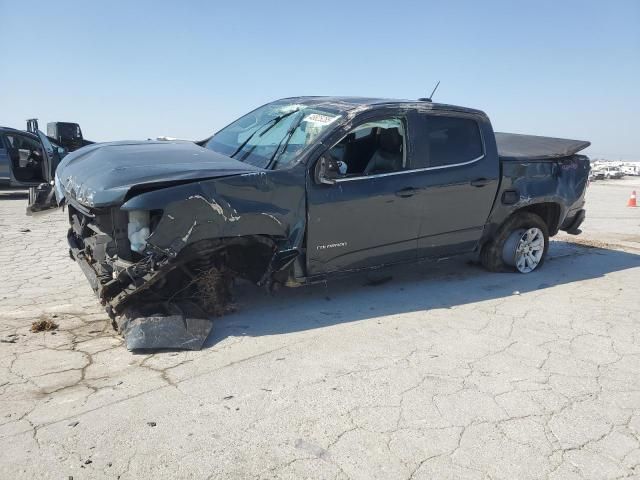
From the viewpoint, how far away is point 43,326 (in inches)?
160

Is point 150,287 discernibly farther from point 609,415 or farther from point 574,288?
point 574,288

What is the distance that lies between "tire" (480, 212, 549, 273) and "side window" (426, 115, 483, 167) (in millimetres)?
1015

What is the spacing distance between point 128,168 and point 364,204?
6.36 feet

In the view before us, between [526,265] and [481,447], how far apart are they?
12.7 feet

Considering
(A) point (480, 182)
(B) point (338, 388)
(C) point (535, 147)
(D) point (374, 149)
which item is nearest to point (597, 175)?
(C) point (535, 147)

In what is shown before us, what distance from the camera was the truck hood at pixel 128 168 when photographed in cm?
367

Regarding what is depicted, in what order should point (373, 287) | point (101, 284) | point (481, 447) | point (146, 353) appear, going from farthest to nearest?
point (373, 287)
point (101, 284)
point (146, 353)
point (481, 447)

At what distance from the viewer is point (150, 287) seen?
13.1 ft

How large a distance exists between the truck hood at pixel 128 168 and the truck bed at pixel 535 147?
3175mm

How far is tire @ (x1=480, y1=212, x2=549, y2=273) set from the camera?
5883mm

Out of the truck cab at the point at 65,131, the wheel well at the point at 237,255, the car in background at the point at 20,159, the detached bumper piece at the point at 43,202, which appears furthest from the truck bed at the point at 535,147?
the truck cab at the point at 65,131

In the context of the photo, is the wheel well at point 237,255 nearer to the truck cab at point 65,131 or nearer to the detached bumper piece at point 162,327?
the detached bumper piece at point 162,327

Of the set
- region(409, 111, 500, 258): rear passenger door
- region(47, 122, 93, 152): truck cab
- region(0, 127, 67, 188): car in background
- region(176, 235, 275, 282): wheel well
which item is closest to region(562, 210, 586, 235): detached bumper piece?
region(409, 111, 500, 258): rear passenger door

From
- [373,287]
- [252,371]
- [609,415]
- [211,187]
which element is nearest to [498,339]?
[609,415]
